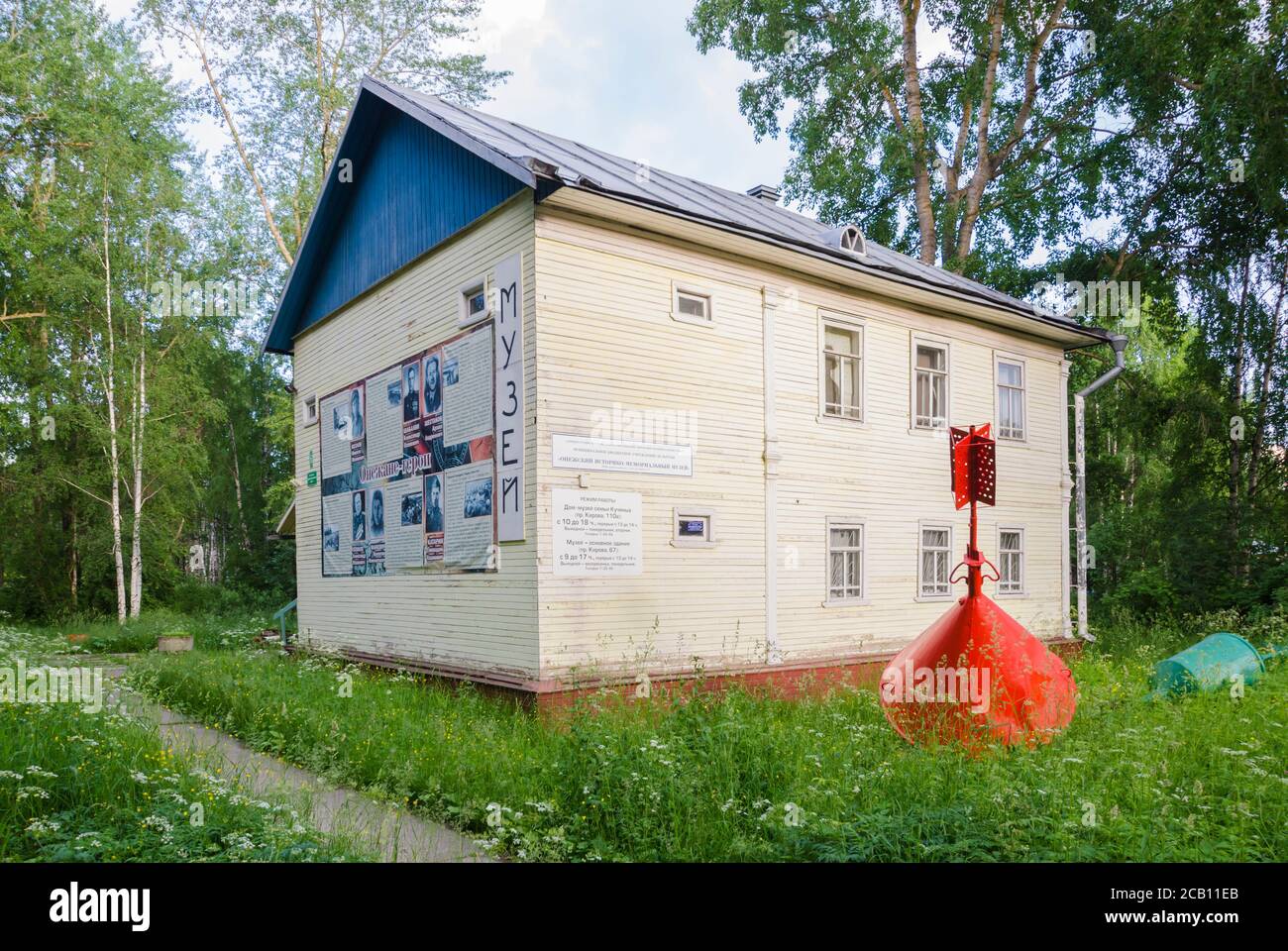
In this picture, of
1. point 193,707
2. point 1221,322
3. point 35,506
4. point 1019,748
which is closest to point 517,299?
point 193,707

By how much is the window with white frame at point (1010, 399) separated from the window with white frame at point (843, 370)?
153 inches

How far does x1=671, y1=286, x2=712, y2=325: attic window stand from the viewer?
37.6 feet

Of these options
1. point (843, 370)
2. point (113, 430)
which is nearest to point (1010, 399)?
point (843, 370)

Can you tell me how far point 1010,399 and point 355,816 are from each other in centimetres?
1400

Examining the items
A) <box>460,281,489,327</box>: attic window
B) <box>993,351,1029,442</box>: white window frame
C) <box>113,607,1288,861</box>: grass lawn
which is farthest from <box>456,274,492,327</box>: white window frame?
<box>993,351,1029,442</box>: white window frame

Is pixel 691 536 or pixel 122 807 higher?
pixel 691 536

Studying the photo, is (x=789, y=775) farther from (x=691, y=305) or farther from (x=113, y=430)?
(x=113, y=430)

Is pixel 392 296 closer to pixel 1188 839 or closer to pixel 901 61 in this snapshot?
pixel 1188 839

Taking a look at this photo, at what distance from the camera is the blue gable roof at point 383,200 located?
11.6m

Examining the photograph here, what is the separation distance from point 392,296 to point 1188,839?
12.2 metres

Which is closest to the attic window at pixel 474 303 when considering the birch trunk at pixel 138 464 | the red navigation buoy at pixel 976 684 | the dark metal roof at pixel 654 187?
the dark metal roof at pixel 654 187

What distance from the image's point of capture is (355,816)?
21.0 feet

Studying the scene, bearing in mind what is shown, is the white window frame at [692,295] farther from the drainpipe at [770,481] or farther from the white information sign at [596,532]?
the white information sign at [596,532]

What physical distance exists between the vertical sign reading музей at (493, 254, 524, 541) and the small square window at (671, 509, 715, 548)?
2.04 m
